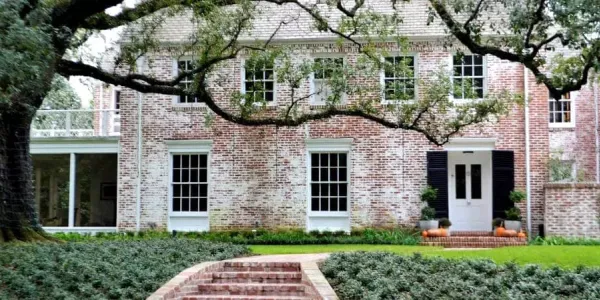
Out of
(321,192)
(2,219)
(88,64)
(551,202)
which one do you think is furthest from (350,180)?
(2,219)

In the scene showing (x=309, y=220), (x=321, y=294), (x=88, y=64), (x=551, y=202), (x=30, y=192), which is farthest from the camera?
(x=309, y=220)

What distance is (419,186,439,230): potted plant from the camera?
19.0 metres

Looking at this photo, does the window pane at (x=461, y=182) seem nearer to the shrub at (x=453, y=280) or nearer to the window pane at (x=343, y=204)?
the window pane at (x=343, y=204)

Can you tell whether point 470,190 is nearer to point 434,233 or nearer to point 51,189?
point 434,233

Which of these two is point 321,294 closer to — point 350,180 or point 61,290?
point 61,290

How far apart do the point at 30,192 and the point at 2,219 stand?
1.00m

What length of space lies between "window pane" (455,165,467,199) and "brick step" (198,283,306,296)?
10923mm

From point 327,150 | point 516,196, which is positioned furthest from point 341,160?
point 516,196

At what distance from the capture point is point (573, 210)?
18.7 meters

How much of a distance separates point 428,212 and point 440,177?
3.81 feet

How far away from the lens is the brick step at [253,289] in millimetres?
10336

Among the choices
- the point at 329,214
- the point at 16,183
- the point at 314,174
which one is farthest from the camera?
the point at 314,174

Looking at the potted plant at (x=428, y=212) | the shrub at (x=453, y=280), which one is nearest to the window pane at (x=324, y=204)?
the potted plant at (x=428, y=212)

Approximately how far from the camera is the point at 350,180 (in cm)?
1995
